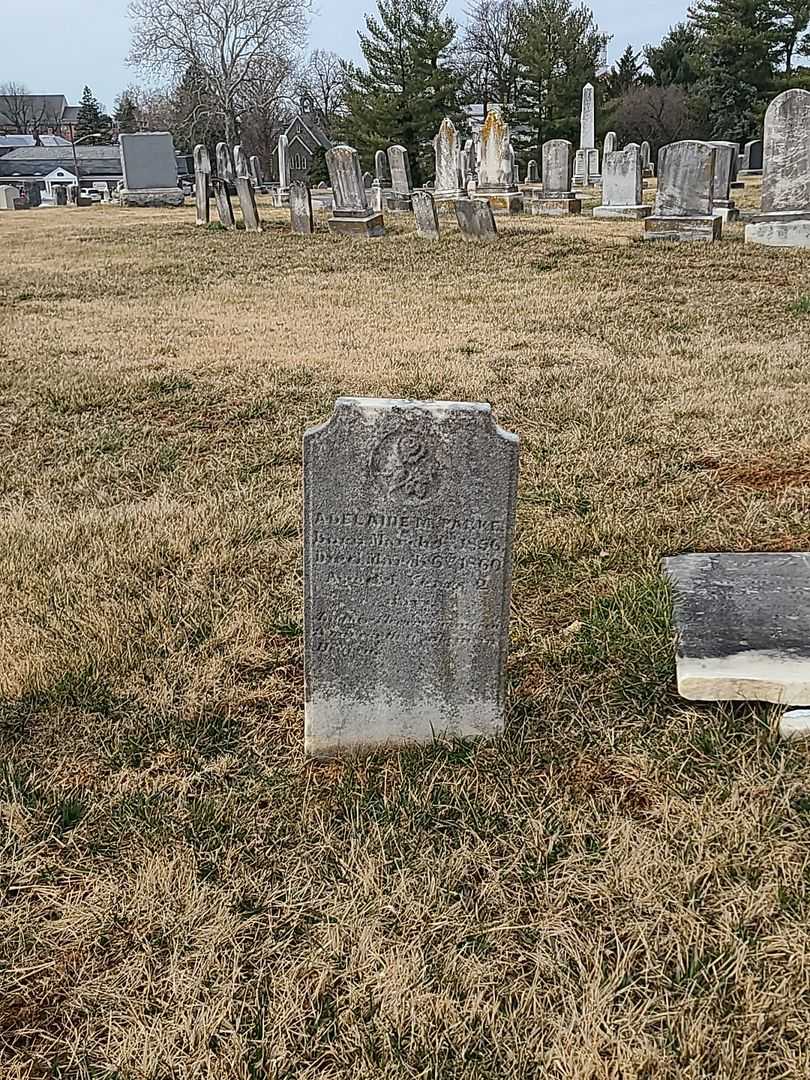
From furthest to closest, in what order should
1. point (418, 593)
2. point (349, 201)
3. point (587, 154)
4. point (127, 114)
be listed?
point (127, 114) → point (587, 154) → point (349, 201) → point (418, 593)

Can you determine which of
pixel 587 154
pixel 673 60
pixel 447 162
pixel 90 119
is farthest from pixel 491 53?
pixel 90 119

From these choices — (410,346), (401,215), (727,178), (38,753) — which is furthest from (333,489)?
(401,215)

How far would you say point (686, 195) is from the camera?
13.7 metres

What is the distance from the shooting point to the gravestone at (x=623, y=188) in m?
18.9

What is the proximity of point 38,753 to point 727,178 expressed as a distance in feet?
60.7

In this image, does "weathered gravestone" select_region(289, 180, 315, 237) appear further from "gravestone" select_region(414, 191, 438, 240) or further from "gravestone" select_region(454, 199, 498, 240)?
"gravestone" select_region(454, 199, 498, 240)

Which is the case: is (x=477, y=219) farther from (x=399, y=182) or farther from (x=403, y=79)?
(x=403, y=79)

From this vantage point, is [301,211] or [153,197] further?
[153,197]

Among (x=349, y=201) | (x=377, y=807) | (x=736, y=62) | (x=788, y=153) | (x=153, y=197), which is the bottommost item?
(x=377, y=807)

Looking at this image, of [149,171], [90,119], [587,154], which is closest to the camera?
[149,171]

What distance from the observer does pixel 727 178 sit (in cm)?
1753

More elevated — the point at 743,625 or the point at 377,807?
the point at 743,625

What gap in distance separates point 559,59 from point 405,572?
145ft

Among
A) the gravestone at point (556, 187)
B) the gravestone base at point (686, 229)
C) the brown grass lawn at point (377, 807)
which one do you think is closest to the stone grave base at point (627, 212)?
the gravestone at point (556, 187)
